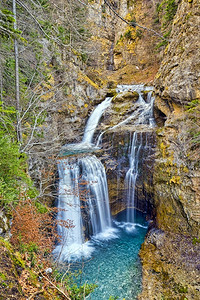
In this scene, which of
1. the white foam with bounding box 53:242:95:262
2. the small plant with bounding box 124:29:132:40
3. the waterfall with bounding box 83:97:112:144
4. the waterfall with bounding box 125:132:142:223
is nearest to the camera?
the white foam with bounding box 53:242:95:262

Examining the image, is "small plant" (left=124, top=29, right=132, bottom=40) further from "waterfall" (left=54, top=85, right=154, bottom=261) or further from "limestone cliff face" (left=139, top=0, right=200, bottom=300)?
"waterfall" (left=54, top=85, right=154, bottom=261)

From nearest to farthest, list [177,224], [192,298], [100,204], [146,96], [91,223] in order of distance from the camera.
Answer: [192,298] → [177,224] → [91,223] → [100,204] → [146,96]

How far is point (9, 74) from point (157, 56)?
19.6 metres

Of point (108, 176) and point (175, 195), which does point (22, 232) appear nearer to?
point (175, 195)

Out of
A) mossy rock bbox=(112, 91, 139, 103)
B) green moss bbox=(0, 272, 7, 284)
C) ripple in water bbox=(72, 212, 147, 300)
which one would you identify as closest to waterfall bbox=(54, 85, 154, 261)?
ripple in water bbox=(72, 212, 147, 300)

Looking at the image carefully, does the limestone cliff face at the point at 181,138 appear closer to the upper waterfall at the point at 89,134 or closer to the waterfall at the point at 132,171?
the waterfall at the point at 132,171

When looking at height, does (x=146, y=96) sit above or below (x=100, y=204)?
above

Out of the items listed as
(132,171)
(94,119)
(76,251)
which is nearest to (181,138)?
(132,171)

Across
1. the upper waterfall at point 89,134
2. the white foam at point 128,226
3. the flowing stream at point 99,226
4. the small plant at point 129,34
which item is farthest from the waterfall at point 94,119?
Result: the small plant at point 129,34

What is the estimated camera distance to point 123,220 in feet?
33.0

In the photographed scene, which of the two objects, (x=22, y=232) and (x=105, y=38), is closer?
(x=22, y=232)

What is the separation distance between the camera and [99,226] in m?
9.02

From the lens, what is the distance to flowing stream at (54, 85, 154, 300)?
5.82m

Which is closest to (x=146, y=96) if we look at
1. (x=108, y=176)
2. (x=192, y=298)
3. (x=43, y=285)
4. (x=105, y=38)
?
(x=108, y=176)
